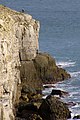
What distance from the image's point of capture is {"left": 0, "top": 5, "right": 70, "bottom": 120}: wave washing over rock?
60938mm

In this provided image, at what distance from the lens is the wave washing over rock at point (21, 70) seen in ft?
200

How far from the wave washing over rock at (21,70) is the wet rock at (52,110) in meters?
0.12

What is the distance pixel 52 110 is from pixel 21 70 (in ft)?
50.0

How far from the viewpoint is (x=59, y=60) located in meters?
112

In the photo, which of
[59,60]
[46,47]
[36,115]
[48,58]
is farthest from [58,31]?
[36,115]

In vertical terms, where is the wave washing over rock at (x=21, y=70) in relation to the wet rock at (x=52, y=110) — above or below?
above

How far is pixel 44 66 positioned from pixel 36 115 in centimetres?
2260

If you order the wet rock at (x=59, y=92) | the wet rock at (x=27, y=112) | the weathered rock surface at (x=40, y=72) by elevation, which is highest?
the weathered rock surface at (x=40, y=72)

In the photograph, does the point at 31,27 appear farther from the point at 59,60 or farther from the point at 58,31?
the point at 58,31

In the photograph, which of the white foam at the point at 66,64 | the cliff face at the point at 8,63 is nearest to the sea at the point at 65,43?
the white foam at the point at 66,64

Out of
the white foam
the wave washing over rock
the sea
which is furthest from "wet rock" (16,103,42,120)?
the white foam

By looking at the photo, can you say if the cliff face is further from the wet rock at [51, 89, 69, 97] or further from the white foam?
the white foam

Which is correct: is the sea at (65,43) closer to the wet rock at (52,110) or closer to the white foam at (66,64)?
the white foam at (66,64)

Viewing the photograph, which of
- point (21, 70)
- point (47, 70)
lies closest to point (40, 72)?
point (47, 70)
